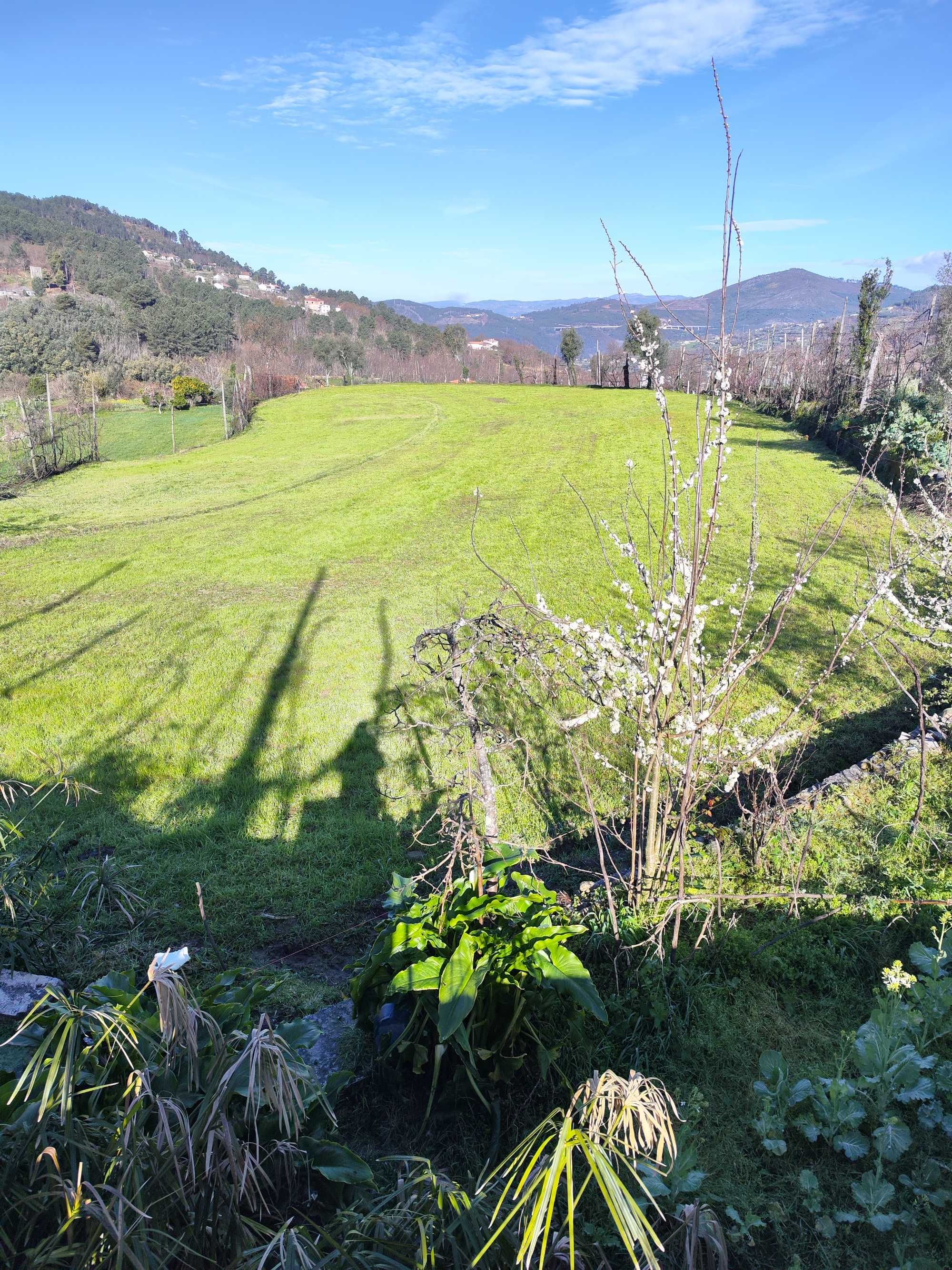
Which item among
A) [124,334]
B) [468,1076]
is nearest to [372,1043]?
[468,1076]

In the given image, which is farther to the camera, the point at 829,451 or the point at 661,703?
the point at 829,451

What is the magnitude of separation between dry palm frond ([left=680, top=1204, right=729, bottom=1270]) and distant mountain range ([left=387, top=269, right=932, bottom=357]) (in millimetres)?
2657

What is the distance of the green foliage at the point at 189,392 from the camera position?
35656mm

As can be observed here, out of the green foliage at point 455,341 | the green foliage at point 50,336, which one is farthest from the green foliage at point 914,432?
the green foliage at point 455,341

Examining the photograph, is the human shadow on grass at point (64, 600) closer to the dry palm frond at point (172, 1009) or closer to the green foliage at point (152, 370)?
the dry palm frond at point (172, 1009)

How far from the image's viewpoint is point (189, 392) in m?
36.3

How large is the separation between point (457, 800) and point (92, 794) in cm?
410

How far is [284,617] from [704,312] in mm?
8599

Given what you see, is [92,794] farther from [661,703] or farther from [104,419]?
[104,419]

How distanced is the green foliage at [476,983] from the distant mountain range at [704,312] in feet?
7.73

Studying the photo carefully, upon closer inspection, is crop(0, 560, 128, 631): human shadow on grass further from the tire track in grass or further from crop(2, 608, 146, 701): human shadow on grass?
the tire track in grass

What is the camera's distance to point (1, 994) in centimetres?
292

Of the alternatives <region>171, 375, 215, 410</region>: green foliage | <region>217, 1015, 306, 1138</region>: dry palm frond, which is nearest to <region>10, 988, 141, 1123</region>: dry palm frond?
<region>217, 1015, 306, 1138</region>: dry palm frond

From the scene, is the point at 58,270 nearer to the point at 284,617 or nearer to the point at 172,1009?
the point at 284,617
